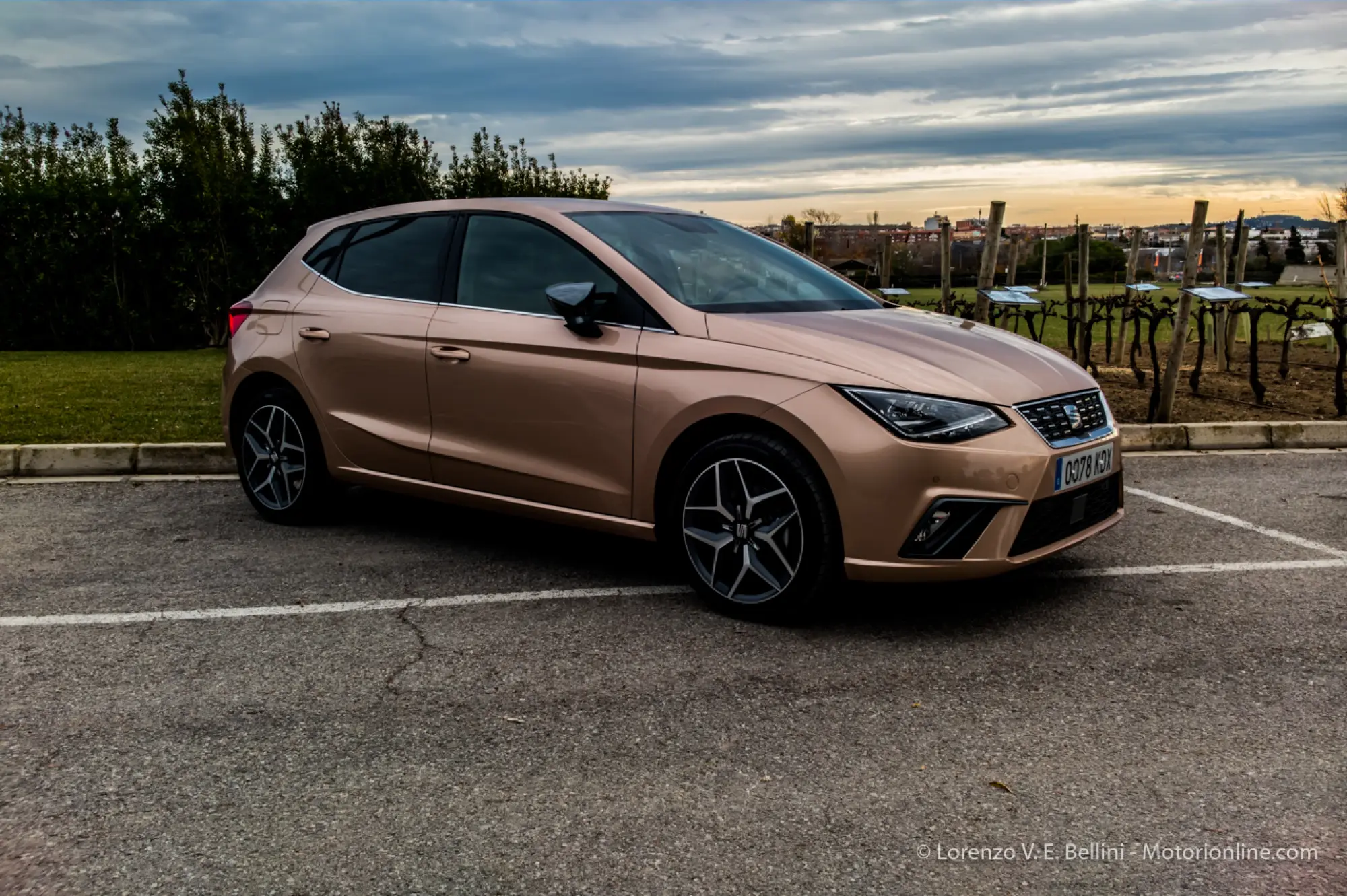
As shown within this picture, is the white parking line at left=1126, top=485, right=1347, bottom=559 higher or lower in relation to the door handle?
lower

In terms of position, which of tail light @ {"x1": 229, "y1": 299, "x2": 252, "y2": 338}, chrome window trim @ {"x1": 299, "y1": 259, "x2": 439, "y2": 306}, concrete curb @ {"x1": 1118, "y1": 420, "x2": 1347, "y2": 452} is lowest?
concrete curb @ {"x1": 1118, "y1": 420, "x2": 1347, "y2": 452}

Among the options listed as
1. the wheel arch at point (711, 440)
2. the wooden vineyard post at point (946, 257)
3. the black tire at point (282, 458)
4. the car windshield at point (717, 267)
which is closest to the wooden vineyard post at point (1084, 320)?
the wooden vineyard post at point (946, 257)

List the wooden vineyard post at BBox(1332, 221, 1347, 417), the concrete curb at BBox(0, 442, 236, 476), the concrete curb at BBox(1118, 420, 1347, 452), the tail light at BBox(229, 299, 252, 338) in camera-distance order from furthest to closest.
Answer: the wooden vineyard post at BBox(1332, 221, 1347, 417) → the concrete curb at BBox(1118, 420, 1347, 452) → the concrete curb at BBox(0, 442, 236, 476) → the tail light at BBox(229, 299, 252, 338)

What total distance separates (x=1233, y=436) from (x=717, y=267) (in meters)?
5.69

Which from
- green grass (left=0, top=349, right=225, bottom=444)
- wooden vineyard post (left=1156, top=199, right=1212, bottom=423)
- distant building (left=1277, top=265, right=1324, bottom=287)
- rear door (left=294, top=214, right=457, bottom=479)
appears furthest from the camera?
distant building (left=1277, top=265, right=1324, bottom=287)

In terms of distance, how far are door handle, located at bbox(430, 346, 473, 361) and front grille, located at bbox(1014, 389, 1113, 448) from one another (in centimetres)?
239

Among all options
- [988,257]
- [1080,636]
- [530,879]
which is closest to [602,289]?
[1080,636]

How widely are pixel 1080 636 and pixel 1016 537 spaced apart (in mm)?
494

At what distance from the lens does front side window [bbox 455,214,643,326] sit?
502 centimetres

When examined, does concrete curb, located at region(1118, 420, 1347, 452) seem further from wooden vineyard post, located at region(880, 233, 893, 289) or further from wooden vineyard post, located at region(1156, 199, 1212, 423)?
wooden vineyard post, located at region(880, 233, 893, 289)

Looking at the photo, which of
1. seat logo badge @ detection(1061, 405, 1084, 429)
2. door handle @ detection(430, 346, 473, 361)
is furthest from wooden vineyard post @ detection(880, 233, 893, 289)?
seat logo badge @ detection(1061, 405, 1084, 429)

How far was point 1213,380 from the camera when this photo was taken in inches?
509

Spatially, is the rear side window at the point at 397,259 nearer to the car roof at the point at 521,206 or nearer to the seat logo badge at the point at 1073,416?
the car roof at the point at 521,206

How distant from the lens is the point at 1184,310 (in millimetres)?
9742
